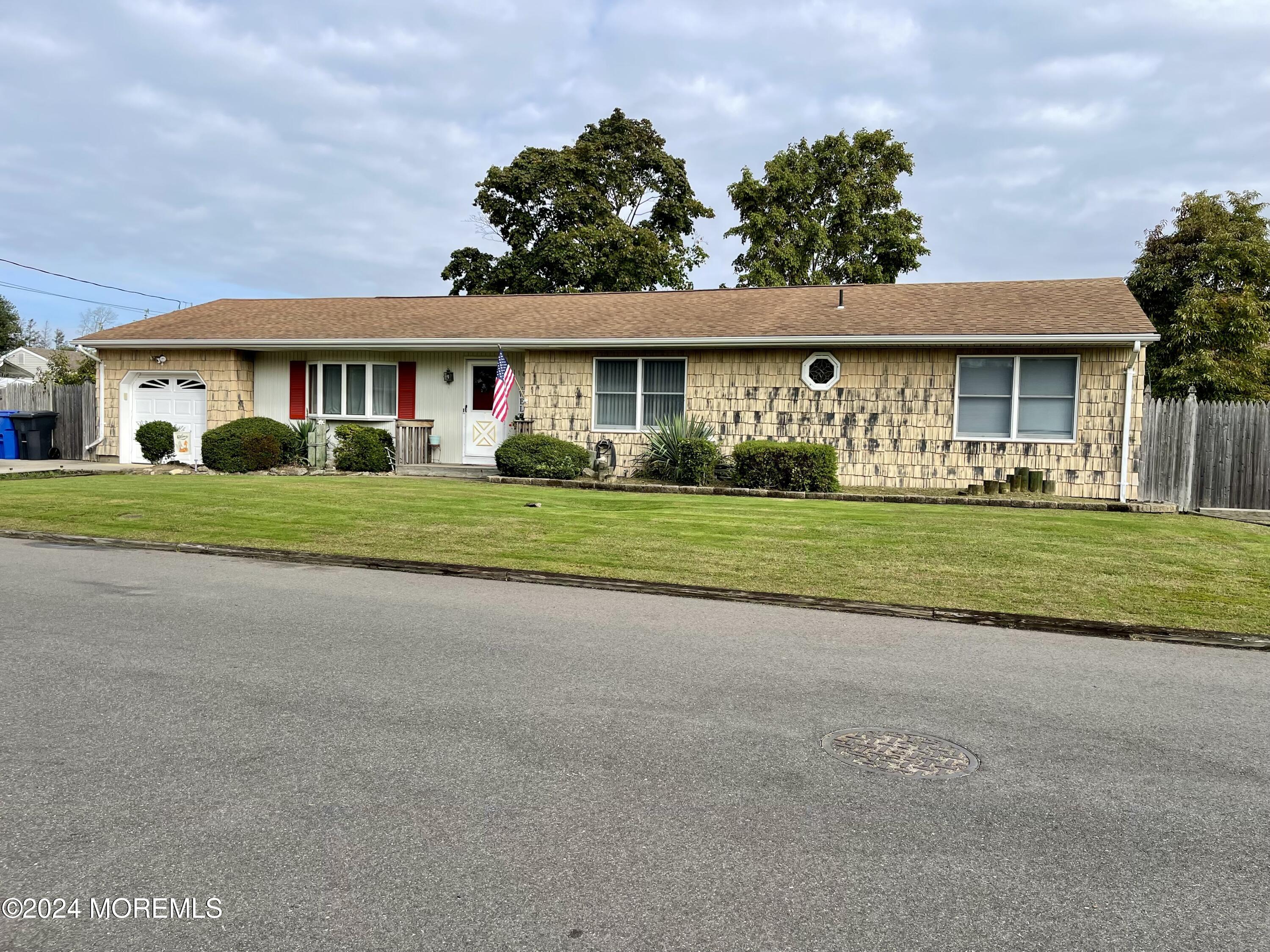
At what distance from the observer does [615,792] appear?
384cm

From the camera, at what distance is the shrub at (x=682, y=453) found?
58.2ft

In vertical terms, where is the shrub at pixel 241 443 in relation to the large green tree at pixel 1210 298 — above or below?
below

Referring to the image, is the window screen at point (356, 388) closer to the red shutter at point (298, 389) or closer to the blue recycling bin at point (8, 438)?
the red shutter at point (298, 389)

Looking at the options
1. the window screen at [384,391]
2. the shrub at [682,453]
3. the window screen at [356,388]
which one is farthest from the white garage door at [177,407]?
the shrub at [682,453]

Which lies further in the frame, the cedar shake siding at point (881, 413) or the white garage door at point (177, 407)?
the white garage door at point (177, 407)

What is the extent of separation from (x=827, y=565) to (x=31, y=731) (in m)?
7.02

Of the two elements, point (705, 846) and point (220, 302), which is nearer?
point (705, 846)

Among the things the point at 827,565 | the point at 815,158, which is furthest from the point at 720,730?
the point at 815,158

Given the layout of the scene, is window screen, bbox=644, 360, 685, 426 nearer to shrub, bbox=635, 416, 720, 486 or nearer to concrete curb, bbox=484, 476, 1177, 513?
shrub, bbox=635, 416, 720, 486

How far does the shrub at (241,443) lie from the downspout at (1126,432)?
16295mm

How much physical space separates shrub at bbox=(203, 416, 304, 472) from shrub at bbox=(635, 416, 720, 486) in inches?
309

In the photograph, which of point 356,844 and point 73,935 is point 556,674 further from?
point 73,935

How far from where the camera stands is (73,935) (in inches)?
110

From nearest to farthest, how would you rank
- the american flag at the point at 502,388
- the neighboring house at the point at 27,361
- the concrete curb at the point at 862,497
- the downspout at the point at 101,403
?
the concrete curb at the point at 862,497
the american flag at the point at 502,388
the downspout at the point at 101,403
the neighboring house at the point at 27,361
